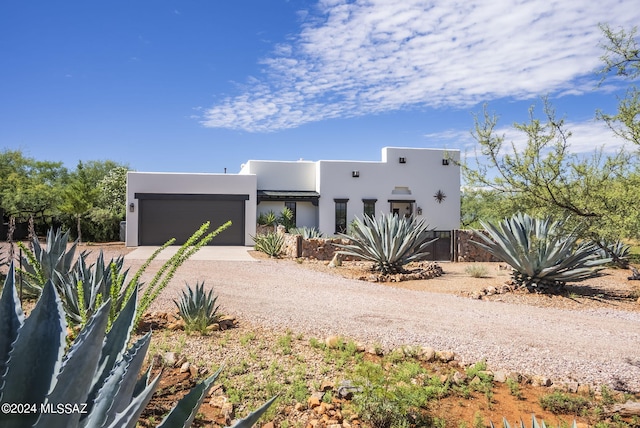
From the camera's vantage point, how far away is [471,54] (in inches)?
358

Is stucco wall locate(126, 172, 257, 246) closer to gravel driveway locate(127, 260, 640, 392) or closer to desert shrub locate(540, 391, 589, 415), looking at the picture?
gravel driveway locate(127, 260, 640, 392)

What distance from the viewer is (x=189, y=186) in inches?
862

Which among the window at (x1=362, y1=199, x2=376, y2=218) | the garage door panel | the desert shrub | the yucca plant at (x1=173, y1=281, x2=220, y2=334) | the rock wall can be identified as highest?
the window at (x1=362, y1=199, x2=376, y2=218)

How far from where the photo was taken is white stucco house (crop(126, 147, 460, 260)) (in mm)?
21531

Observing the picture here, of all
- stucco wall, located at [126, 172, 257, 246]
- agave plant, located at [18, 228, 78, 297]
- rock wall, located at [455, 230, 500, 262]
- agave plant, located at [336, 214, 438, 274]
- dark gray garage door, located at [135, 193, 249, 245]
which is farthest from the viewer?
dark gray garage door, located at [135, 193, 249, 245]

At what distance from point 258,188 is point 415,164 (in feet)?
28.4

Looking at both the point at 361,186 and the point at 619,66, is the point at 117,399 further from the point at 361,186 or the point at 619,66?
the point at 361,186

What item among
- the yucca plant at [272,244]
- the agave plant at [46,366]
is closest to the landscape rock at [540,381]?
the agave plant at [46,366]

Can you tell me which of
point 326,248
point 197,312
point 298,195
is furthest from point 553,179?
point 298,195

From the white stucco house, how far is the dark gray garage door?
5 centimetres

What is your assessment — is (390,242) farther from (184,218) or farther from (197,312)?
(184,218)

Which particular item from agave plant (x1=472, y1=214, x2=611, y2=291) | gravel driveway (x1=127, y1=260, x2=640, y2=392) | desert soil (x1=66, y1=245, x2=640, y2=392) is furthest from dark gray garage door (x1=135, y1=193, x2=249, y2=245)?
agave plant (x1=472, y1=214, x2=611, y2=291)

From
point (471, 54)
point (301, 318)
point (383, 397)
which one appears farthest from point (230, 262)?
point (383, 397)

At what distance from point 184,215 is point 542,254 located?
16.9 m
